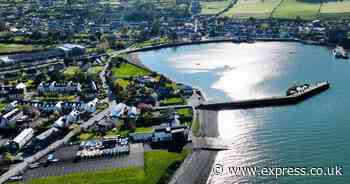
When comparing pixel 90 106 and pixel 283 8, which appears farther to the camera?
pixel 283 8

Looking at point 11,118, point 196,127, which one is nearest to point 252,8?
point 196,127

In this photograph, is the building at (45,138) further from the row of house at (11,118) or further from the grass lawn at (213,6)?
the grass lawn at (213,6)

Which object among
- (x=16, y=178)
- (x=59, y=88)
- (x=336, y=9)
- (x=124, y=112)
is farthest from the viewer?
(x=336, y=9)

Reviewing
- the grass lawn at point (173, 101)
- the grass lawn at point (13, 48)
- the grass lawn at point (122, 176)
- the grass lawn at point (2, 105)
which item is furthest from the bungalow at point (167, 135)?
the grass lawn at point (13, 48)

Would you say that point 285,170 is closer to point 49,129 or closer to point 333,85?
point 49,129

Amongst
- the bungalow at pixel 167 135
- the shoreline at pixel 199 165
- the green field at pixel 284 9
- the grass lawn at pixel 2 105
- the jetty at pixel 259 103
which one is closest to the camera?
the shoreline at pixel 199 165

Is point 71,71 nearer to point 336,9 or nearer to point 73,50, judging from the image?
point 73,50
